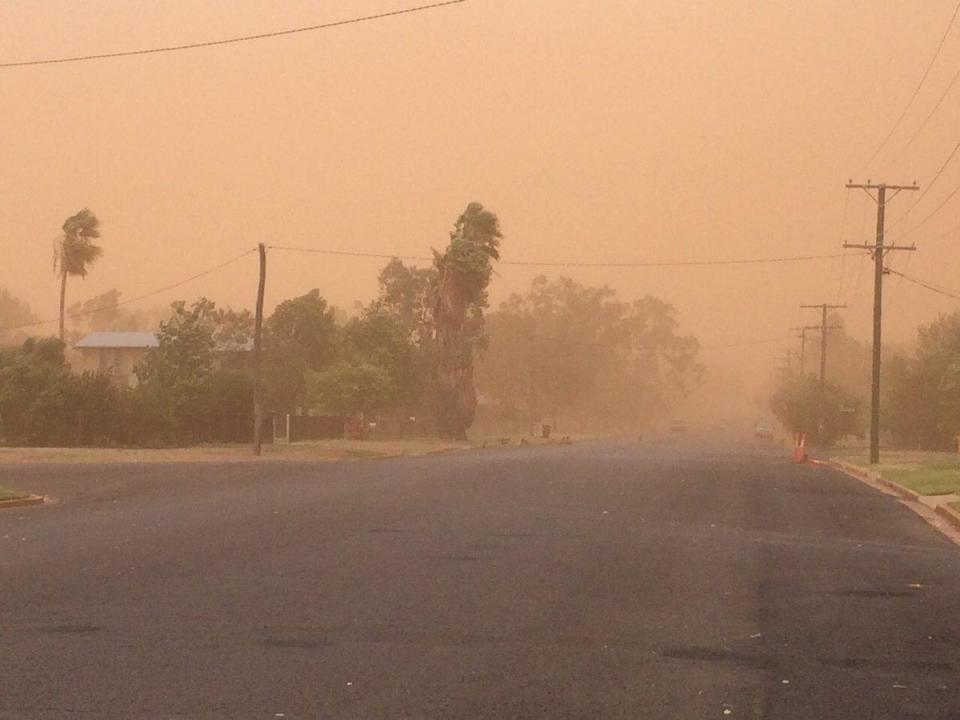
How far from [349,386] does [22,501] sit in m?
55.2

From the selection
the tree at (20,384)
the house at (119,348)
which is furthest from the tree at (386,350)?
the tree at (20,384)

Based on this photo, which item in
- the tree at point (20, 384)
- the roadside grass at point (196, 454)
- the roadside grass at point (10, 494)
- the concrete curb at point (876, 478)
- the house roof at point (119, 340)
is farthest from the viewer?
the house roof at point (119, 340)

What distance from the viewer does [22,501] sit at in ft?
90.1

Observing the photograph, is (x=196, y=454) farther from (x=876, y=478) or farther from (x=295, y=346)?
(x=295, y=346)

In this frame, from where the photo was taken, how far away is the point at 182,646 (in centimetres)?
1049

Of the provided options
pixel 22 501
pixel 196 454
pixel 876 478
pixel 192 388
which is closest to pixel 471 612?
pixel 22 501

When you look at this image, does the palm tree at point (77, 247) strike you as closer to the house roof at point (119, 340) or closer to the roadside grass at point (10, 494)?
the house roof at point (119, 340)

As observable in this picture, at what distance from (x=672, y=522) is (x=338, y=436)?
2300 inches

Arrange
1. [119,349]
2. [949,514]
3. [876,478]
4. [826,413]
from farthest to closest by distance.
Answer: [119,349], [826,413], [876,478], [949,514]

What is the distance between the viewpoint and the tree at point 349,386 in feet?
272

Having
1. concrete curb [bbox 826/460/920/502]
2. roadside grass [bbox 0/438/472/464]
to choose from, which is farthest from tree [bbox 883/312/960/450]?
roadside grass [bbox 0/438/472/464]

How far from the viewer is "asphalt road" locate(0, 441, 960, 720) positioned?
8.88 meters

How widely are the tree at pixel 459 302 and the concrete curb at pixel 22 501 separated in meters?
59.4

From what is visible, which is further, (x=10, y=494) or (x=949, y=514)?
(x=10, y=494)
